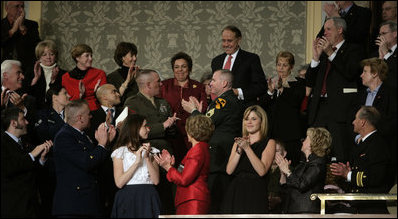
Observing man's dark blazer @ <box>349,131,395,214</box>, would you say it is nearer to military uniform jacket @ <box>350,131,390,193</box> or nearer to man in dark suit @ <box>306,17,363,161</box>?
military uniform jacket @ <box>350,131,390,193</box>

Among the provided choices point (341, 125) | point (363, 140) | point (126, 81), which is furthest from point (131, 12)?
point (363, 140)

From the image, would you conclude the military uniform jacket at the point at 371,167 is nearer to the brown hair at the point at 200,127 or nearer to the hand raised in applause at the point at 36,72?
the brown hair at the point at 200,127

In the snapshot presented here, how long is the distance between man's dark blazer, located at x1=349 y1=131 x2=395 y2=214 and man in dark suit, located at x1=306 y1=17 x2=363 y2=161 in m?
0.89

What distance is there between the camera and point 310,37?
9.38m

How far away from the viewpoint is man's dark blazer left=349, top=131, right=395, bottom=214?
6160 millimetres

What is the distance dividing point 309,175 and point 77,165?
1.89 m

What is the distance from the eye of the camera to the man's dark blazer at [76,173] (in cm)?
616

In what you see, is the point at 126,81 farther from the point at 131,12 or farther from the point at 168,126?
the point at 131,12

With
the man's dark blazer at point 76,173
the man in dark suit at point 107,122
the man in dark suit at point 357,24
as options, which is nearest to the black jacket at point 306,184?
the man's dark blazer at point 76,173

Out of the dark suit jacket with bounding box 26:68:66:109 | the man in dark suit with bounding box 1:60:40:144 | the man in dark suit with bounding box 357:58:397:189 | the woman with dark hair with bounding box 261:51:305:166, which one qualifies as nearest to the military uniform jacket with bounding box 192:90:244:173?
the woman with dark hair with bounding box 261:51:305:166

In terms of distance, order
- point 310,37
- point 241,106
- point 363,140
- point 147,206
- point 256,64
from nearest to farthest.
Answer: point 147,206 < point 363,140 < point 241,106 < point 256,64 < point 310,37

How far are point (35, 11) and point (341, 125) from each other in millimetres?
4540

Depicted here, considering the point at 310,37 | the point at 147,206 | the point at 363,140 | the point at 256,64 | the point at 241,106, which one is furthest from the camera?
the point at 310,37

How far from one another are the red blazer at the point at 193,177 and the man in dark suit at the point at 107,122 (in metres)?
1.05
